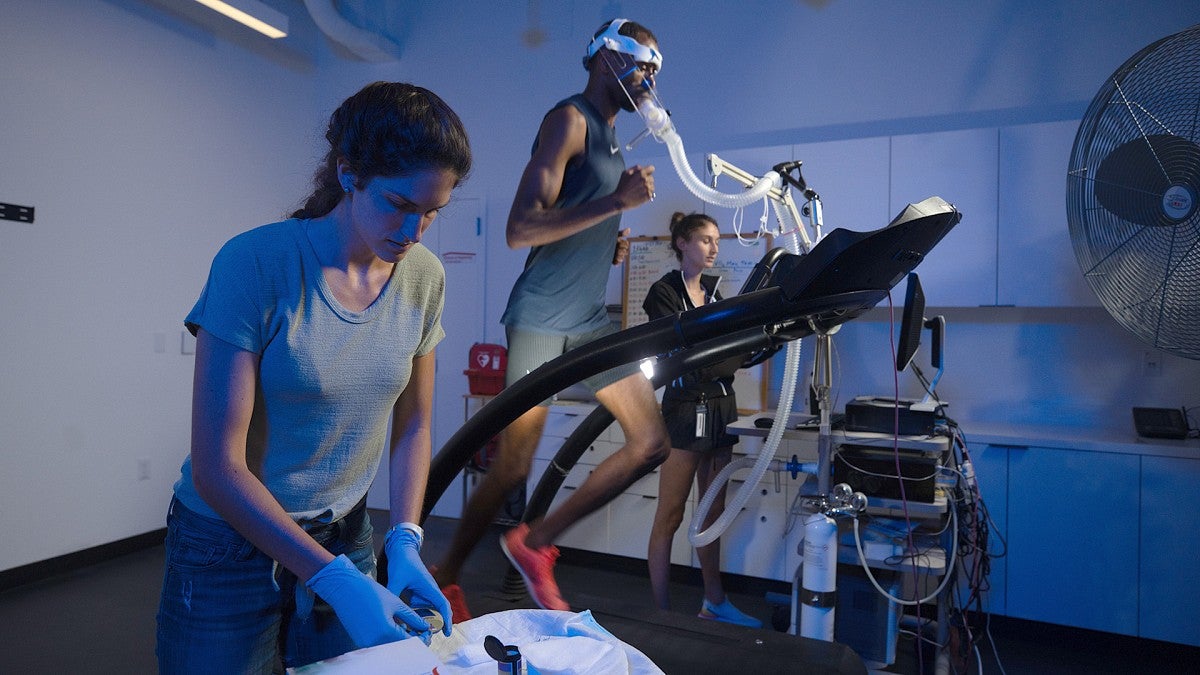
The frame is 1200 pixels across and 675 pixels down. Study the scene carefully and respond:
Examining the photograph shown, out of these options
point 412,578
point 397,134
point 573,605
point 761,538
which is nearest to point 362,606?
point 412,578

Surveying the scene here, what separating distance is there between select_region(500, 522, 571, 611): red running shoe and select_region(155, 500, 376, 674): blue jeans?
0.73 meters

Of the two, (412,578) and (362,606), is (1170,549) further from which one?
(362,606)

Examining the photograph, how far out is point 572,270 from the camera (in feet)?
6.23

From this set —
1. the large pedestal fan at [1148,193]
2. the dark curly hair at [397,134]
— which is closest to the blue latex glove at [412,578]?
the dark curly hair at [397,134]

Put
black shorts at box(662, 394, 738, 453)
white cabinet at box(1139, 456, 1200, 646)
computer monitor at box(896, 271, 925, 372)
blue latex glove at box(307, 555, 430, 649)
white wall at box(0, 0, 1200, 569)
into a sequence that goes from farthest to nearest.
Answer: white wall at box(0, 0, 1200, 569) → black shorts at box(662, 394, 738, 453) → white cabinet at box(1139, 456, 1200, 646) → computer monitor at box(896, 271, 925, 372) → blue latex glove at box(307, 555, 430, 649)

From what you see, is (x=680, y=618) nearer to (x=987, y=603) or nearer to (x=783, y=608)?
(x=783, y=608)

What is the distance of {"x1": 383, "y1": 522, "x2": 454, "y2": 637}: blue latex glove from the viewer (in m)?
1.04

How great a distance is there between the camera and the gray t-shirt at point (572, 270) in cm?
185

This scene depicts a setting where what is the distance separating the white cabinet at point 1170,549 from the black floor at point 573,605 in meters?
0.17

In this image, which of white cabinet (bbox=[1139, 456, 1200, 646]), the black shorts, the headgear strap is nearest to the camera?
the headgear strap

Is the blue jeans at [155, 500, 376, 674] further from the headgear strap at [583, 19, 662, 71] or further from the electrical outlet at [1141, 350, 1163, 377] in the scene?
the electrical outlet at [1141, 350, 1163, 377]

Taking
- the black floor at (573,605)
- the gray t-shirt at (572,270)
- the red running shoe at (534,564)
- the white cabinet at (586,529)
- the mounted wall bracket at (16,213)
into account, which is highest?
the mounted wall bracket at (16,213)

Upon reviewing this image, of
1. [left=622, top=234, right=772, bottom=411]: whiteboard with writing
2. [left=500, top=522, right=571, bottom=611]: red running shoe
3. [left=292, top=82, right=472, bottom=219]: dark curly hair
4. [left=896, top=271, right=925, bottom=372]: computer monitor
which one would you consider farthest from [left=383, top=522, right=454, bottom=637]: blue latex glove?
[left=622, top=234, right=772, bottom=411]: whiteboard with writing

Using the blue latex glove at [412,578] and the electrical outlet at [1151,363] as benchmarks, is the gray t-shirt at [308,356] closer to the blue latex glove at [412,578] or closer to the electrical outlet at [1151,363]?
the blue latex glove at [412,578]
